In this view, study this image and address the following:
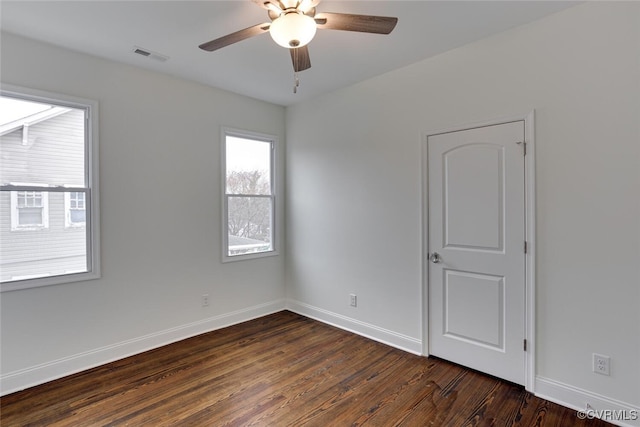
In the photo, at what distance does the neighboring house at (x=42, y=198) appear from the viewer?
245 cm

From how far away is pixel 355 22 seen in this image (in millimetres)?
1782

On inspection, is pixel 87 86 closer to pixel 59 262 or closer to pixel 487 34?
pixel 59 262

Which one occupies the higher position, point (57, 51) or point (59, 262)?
point (57, 51)

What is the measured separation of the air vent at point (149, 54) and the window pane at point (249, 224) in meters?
1.56

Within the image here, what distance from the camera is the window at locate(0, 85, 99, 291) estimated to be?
2.45 m

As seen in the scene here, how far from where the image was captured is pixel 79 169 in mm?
2773

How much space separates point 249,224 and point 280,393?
2095mm

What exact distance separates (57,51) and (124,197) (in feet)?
4.15

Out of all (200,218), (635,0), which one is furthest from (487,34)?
(200,218)

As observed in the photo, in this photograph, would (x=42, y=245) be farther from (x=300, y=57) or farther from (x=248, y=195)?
(x=300, y=57)

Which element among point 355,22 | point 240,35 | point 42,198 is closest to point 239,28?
point 240,35

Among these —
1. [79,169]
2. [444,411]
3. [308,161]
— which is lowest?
[444,411]

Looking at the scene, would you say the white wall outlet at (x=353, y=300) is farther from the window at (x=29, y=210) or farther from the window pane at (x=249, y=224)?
the window at (x=29, y=210)

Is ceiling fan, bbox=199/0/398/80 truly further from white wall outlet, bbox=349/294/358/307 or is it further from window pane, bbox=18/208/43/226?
white wall outlet, bbox=349/294/358/307
